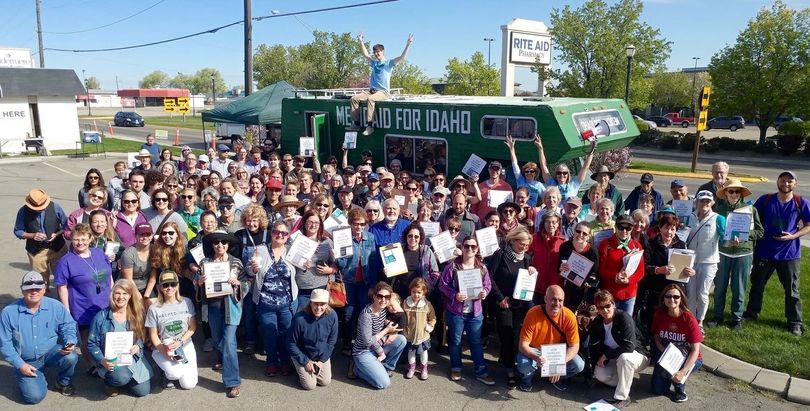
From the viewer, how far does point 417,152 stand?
36.3 feet

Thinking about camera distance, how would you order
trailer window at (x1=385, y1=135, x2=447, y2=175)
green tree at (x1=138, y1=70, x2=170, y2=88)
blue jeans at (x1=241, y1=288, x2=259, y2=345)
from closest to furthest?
blue jeans at (x1=241, y1=288, x2=259, y2=345)
trailer window at (x1=385, y1=135, x2=447, y2=175)
green tree at (x1=138, y1=70, x2=170, y2=88)

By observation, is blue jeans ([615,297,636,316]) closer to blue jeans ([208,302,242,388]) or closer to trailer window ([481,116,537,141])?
trailer window ([481,116,537,141])

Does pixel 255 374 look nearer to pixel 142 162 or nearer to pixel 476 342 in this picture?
pixel 476 342

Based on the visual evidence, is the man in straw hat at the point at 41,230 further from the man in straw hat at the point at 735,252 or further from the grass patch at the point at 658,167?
the grass patch at the point at 658,167

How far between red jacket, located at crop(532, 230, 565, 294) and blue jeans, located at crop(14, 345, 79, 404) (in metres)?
4.87

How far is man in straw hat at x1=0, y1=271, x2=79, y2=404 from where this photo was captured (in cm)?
541

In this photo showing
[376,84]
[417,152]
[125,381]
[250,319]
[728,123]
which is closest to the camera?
[125,381]

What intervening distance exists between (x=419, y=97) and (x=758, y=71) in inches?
935

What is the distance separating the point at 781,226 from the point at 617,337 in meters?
3.00

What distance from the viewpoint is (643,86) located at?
2595cm

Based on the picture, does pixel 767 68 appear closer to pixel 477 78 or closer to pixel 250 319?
pixel 477 78

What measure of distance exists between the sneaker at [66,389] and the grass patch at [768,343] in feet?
23.1

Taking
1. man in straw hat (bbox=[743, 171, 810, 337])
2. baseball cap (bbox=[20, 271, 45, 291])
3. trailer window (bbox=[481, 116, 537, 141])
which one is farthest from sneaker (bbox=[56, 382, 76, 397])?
man in straw hat (bbox=[743, 171, 810, 337])

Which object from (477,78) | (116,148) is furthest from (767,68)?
(116,148)
